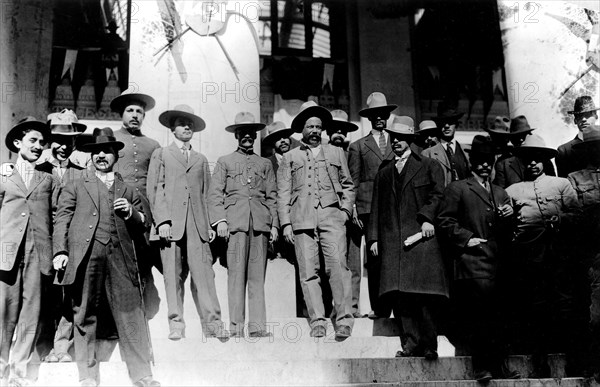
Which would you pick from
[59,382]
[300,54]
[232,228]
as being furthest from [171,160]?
[300,54]

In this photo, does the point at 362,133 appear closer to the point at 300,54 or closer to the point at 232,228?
the point at 300,54

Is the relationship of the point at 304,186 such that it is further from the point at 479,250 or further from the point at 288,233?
the point at 479,250

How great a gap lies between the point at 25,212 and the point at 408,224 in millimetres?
3776

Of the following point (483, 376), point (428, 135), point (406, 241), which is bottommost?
point (483, 376)

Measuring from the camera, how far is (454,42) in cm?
1634

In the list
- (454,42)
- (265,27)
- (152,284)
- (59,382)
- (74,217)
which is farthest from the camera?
(454,42)

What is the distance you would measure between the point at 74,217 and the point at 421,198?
3431 millimetres

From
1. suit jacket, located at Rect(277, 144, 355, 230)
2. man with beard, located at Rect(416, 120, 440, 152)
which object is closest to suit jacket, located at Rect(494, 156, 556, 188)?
man with beard, located at Rect(416, 120, 440, 152)

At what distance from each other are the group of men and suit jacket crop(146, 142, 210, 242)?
2 cm

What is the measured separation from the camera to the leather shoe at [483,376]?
23.0ft

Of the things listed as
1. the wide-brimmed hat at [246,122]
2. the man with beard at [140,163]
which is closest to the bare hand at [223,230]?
the man with beard at [140,163]

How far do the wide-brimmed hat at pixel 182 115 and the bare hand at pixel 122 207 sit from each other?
1770mm

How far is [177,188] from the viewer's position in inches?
337

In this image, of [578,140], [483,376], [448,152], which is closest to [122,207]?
[483,376]
